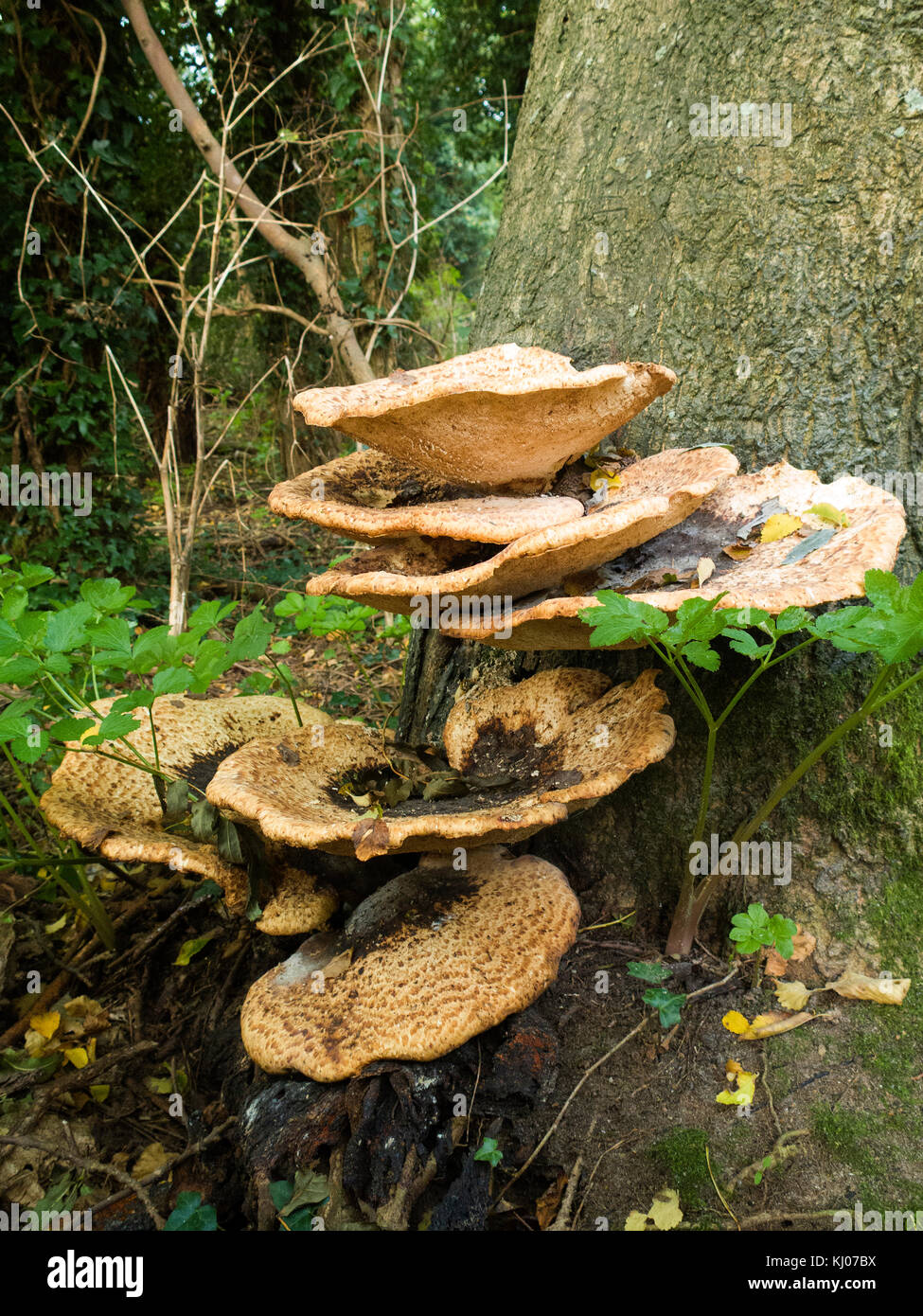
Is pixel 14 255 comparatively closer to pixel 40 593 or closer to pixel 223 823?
pixel 40 593

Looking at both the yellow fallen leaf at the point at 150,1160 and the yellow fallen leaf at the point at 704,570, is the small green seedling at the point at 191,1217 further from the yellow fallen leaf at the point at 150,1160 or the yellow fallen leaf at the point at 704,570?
the yellow fallen leaf at the point at 704,570

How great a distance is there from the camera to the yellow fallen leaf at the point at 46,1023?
2859 mm

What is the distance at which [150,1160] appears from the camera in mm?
2477

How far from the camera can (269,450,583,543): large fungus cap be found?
7.27ft

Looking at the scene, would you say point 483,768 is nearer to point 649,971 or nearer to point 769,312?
point 649,971

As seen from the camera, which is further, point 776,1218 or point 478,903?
point 478,903

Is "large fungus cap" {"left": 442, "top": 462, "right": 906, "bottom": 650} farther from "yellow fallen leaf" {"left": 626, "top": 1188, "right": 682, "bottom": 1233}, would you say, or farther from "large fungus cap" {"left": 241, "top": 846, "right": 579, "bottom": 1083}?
"yellow fallen leaf" {"left": 626, "top": 1188, "right": 682, "bottom": 1233}

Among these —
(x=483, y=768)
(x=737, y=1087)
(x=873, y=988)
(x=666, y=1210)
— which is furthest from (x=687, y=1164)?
(x=483, y=768)

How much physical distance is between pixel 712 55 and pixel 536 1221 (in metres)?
3.99

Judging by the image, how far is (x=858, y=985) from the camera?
2461 millimetres

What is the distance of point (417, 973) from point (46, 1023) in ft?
5.41

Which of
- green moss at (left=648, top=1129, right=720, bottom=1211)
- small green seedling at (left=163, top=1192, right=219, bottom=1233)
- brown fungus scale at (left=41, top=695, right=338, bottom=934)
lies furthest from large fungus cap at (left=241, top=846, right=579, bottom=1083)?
green moss at (left=648, top=1129, right=720, bottom=1211)

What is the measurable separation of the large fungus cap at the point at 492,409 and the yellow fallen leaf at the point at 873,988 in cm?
198

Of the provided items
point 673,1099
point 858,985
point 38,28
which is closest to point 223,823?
point 673,1099
